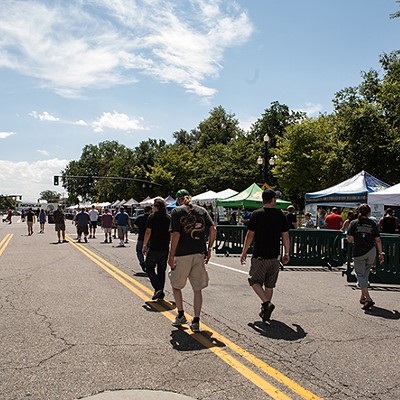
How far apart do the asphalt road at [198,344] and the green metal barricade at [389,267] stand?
3.28 ft

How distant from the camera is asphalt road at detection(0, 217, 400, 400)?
13.9 ft

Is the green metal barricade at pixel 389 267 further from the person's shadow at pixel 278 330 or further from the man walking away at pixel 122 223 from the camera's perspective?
the man walking away at pixel 122 223

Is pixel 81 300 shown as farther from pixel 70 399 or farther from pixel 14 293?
pixel 70 399

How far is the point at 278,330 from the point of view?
6.25 m

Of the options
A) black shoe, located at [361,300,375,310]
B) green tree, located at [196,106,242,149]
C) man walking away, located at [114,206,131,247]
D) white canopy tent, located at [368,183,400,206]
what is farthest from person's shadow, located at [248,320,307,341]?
green tree, located at [196,106,242,149]

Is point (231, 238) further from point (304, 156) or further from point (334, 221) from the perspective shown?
point (304, 156)

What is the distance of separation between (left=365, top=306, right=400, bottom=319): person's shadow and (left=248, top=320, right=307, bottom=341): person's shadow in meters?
1.64

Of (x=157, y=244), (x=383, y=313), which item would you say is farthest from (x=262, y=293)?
(x=157, y=244)

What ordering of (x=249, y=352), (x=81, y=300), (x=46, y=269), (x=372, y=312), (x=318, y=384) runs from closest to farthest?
1. (x=318, y=384)
2. (x=249, y=352)
3. (x=372, y=312)
4. (x=81, y=300)
5. (x=46, y=269)

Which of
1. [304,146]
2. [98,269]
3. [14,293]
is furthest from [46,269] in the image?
[304,146]

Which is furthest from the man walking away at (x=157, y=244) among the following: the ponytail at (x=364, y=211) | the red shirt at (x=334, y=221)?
the red shirt at (x=334, y=221)

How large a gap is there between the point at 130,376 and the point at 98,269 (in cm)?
825

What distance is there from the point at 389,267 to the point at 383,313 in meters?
3.74

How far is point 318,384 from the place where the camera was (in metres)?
4.31
